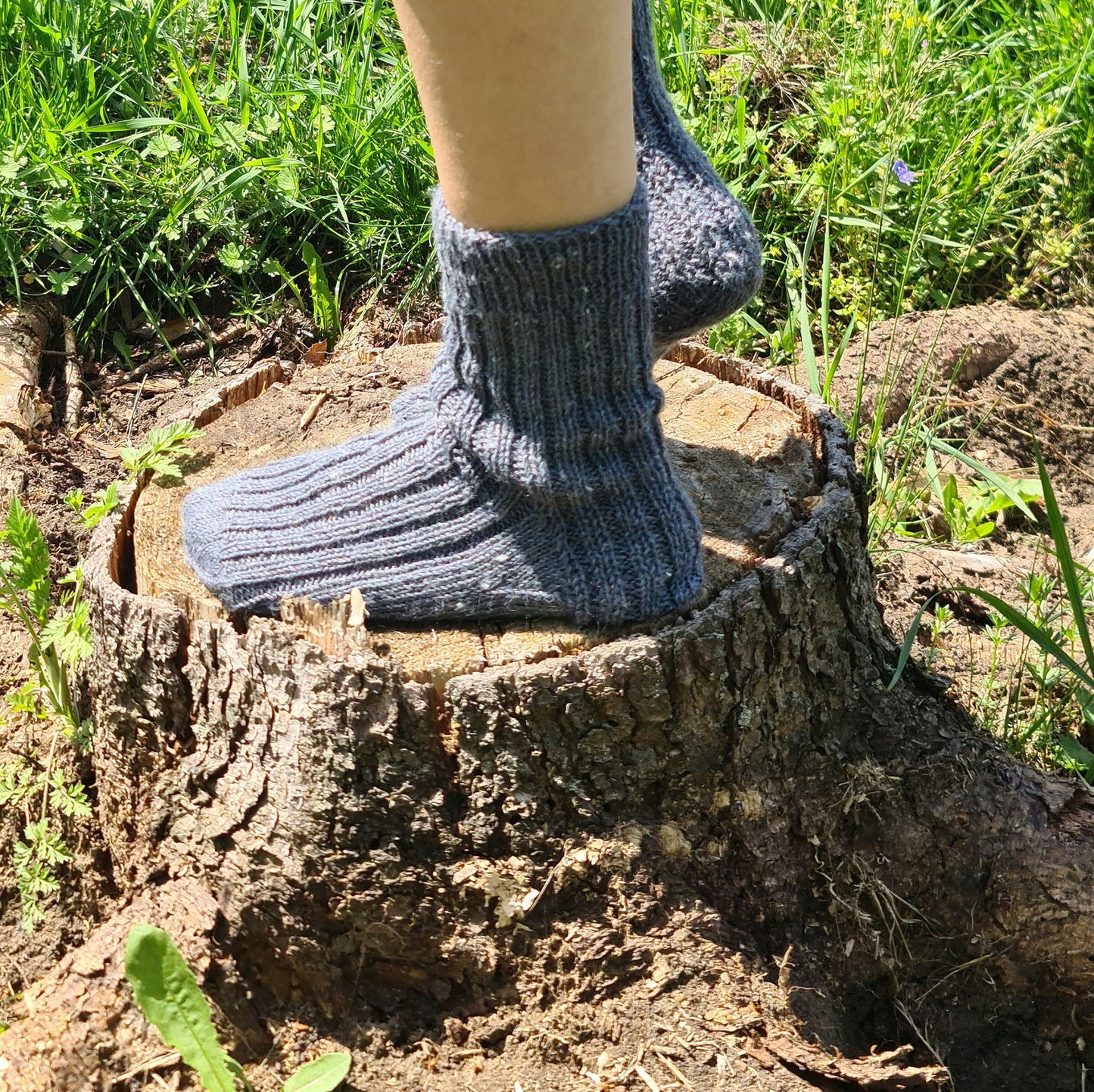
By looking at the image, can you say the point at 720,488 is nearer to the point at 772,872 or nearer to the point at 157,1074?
the point at 772,872

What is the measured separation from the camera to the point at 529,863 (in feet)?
4.12

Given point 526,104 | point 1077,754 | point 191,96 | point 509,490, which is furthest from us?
point 191,96

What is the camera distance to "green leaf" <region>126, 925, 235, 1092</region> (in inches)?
44.2

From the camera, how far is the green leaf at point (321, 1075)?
3.84 feet

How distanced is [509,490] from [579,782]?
0.33 metres

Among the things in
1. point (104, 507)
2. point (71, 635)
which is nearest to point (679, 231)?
point (104, 507)

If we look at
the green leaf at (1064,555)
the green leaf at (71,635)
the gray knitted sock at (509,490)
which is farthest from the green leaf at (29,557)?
the green leaf at (1064,555)

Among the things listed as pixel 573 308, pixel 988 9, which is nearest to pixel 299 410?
pixel 573 308

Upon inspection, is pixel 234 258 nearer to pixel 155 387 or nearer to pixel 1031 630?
pixel 155 387

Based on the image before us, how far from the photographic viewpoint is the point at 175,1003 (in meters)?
1.14

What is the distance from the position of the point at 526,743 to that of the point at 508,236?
505 mm

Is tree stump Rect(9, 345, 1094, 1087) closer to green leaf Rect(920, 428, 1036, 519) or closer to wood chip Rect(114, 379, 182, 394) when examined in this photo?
green leaf Rect(920, 428, 1036, 519)

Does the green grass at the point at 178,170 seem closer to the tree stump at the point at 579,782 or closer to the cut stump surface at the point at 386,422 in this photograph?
the cut stump surface at the point at 386,422

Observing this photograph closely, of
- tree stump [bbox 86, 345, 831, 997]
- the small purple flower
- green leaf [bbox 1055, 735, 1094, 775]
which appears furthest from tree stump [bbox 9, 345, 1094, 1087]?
the small purple flower
